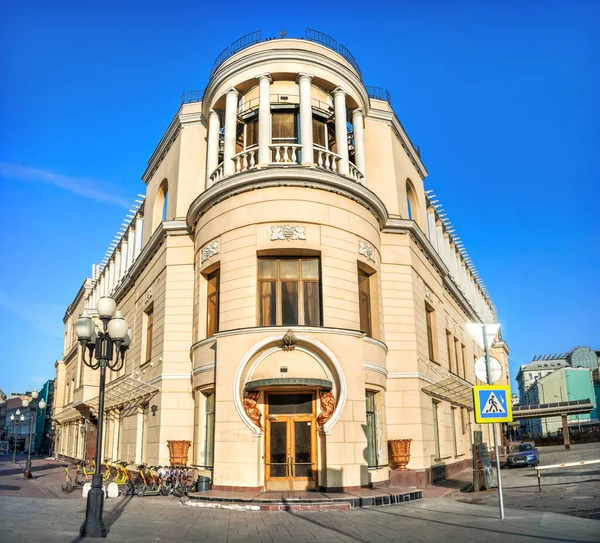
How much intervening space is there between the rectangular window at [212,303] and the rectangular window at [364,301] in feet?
16.8

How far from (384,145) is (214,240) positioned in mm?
8924

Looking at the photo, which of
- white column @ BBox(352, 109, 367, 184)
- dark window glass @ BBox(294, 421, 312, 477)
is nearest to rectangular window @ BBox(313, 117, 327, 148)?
white column @ BBox(352, 109, 367, 184)

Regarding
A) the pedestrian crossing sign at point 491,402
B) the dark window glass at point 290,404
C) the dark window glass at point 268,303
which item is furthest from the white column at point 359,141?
the pedestrian crossing sign at point 491,402

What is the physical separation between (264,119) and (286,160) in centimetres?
168

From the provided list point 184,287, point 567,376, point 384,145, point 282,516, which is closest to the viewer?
point 282,516

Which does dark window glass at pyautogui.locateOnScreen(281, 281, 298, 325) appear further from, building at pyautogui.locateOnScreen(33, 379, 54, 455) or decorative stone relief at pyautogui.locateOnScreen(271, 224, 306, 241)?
building at pyautogui.locateOnScreen(33, 379, 54, 455)

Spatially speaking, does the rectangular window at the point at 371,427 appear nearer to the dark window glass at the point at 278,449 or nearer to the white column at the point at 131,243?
the dark window glass at the point at 278,449

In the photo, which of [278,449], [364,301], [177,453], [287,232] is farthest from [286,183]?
[177,453]

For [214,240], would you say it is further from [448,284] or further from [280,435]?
[448,284]

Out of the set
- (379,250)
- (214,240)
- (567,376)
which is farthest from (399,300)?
(567,376)

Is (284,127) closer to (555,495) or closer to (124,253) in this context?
(555,495)

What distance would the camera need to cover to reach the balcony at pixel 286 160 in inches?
805

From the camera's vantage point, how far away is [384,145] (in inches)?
985

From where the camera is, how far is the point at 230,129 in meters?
21.9
